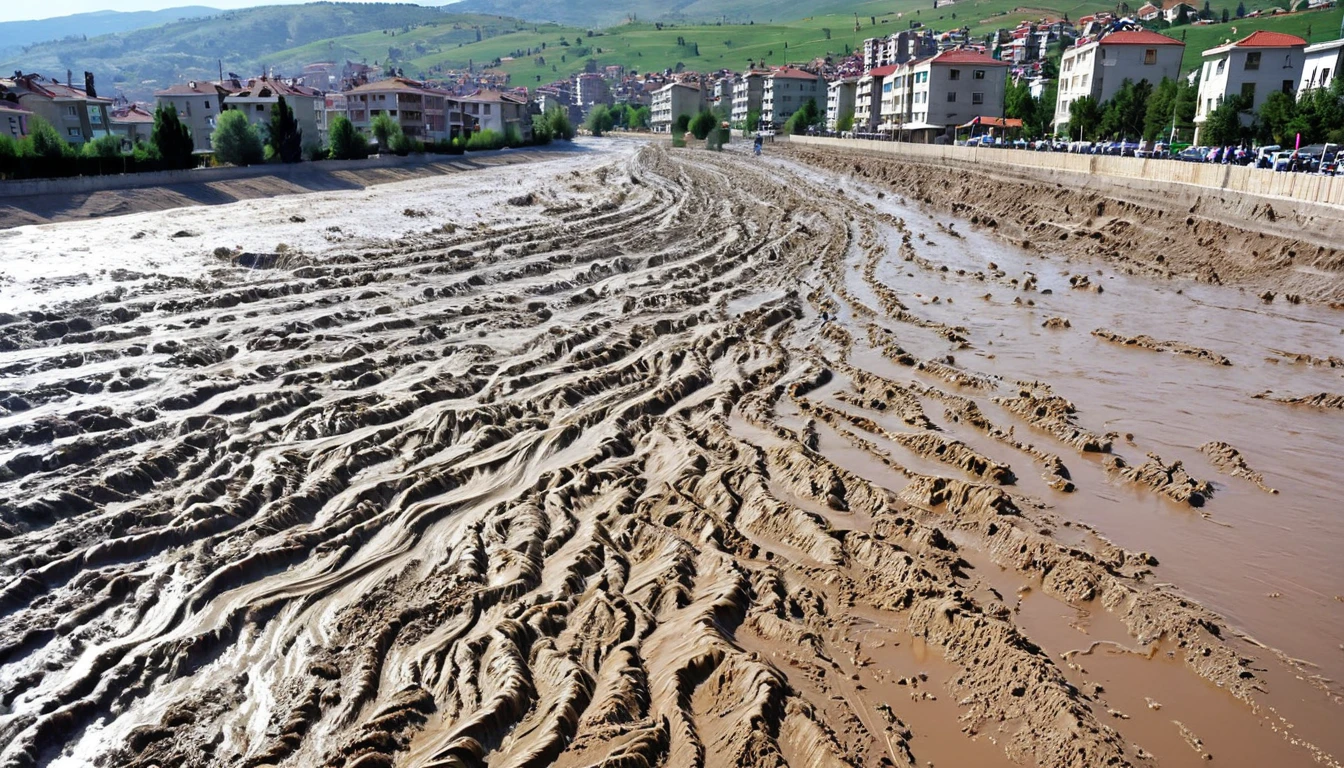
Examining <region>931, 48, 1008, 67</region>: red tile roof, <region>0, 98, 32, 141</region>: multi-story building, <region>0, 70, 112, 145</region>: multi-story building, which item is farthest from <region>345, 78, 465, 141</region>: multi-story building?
<region>931, 48, 1008, 67</region>: red tile roof

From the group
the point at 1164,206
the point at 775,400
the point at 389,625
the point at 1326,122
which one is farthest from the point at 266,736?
the point at 1326,122

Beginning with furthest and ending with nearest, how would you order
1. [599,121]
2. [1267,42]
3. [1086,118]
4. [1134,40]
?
[599,121] → [1134,40] → [1086,118] → [1267,42]

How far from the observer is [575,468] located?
10.6 metres

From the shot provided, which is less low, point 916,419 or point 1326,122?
point 1326,122

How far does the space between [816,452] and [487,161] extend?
6322 cm

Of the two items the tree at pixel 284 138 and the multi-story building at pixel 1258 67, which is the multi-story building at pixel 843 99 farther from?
the tree at pixel 284 138

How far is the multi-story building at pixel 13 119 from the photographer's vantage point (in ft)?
184

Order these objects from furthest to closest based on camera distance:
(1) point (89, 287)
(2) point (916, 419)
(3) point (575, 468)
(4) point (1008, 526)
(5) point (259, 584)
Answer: (1) point (89, 287)
(2) point (916, 419)
(3) point (575, 468)
(4) point (1008, 526)
(5) point (259, 584)

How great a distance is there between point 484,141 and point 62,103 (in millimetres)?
30501

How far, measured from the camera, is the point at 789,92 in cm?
14712

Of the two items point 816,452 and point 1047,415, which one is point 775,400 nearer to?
point 816,452

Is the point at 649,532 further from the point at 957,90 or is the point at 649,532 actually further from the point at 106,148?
the point at 957,90

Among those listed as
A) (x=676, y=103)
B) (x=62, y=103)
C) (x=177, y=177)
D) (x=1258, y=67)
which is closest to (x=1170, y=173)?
(x=1258, y=67)

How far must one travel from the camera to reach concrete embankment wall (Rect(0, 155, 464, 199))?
32812 mm
